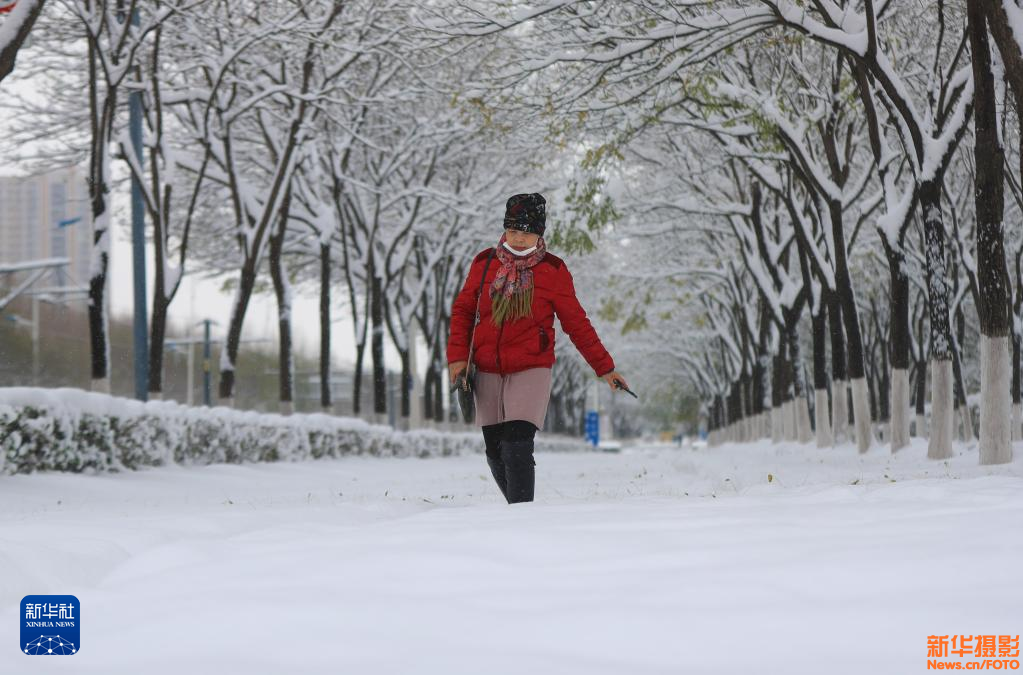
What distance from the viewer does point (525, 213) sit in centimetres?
621

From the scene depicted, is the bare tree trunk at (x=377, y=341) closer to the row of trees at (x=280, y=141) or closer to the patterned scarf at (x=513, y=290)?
the row of trees at (x=280, y=141)

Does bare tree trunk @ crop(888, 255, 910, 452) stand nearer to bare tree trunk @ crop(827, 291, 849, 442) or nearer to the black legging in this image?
bare tree trunk @ crop(827, 291, 849, 442)

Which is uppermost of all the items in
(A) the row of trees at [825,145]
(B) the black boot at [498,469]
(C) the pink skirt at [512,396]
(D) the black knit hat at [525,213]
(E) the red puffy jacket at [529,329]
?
(A) the row of trees at [825,145]

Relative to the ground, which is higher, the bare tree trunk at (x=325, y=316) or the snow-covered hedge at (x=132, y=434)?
the bare tree trunk at (x=325, y=316)

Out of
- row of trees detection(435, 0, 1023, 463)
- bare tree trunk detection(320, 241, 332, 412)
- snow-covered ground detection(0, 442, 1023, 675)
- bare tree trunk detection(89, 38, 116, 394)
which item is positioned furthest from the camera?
bare tree trunk detection(320, 241, 332, 412)

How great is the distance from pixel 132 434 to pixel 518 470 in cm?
630

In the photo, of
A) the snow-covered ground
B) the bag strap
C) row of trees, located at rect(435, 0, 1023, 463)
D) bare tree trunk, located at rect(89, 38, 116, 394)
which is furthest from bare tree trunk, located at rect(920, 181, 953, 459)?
bare tree trunk, located at rect(89, 38, 116, 394)

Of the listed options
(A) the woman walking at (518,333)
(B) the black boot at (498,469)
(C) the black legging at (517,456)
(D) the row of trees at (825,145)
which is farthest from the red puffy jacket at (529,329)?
(D) the row of trees at (825,145)

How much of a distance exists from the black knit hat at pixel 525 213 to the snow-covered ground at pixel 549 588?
73.3 inches

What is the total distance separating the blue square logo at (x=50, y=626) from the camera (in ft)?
9.72

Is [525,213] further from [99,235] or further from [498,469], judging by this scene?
[99,235]

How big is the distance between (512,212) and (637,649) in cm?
377

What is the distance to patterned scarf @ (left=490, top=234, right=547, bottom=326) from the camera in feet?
19.9

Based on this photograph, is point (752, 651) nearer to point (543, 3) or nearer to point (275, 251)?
point (543, 3)
